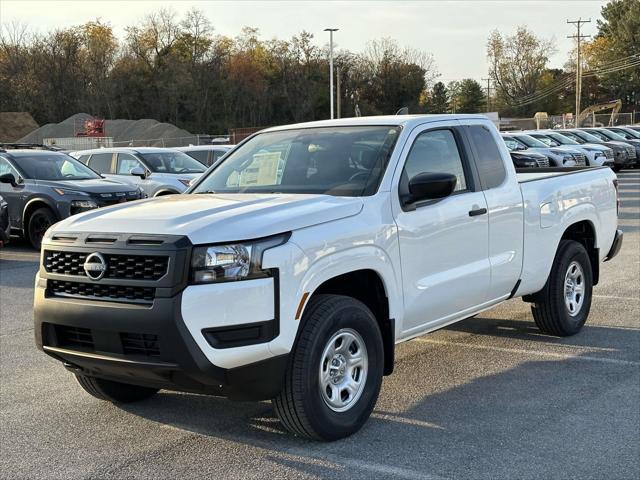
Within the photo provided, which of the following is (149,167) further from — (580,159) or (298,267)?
(580,159)

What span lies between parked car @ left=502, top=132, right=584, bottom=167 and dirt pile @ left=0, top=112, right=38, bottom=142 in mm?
51372

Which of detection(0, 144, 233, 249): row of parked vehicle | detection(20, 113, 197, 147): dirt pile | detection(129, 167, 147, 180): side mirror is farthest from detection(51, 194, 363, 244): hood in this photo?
detection(20, 113, 197, 147): dirt pile

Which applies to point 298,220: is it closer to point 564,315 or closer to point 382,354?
point 382,354

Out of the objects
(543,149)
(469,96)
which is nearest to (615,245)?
(543,149)

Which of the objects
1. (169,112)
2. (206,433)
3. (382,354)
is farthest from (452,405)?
(169,112)

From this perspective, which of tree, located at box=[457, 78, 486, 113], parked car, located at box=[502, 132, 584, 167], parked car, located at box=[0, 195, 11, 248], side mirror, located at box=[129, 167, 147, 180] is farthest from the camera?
tree, located at box=[457, 78, 486, 113]

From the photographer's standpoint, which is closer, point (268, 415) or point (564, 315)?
point (268, 415)

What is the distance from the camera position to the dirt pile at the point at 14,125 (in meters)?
68.0

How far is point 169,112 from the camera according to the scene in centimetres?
8469

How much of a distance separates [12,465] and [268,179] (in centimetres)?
249

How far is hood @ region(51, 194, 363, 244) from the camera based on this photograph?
427 cm

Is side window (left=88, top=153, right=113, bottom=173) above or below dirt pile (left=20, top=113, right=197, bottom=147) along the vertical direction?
below

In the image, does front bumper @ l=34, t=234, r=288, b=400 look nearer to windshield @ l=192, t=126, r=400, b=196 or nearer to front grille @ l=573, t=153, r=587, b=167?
windshield @ l=192, t=126, r=400, b=196

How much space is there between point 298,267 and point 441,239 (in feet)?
5.01
